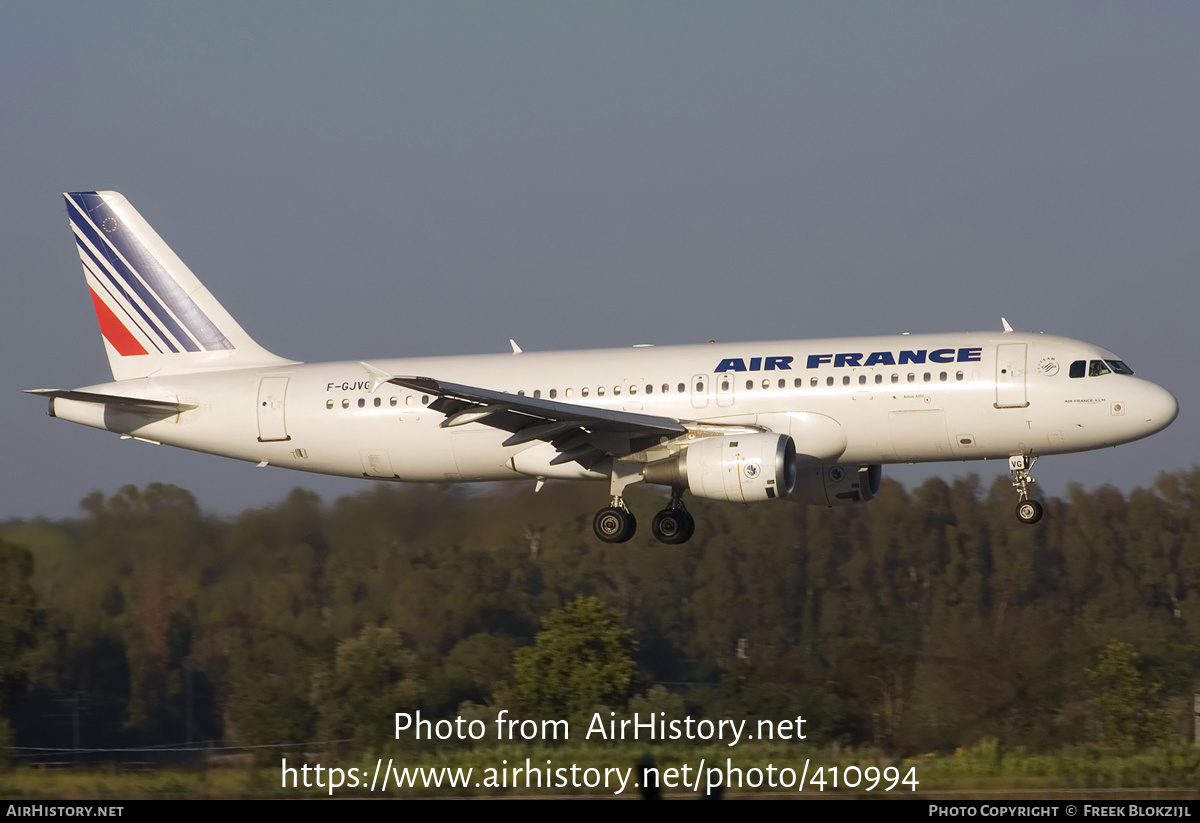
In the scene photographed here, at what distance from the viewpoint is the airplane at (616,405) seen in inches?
1293

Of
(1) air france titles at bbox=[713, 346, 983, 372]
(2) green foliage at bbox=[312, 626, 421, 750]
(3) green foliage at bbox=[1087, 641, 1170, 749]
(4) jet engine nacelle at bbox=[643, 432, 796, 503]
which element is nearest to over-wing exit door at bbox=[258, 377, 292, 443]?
(4) jet engine nacelle at bbox=[643, 432, 796, 503]

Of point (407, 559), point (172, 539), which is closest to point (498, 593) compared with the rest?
point (407, 559)

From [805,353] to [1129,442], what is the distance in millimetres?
6922

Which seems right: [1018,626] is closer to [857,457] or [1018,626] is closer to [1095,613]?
[1095,613]

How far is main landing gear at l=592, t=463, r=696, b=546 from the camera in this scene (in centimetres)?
3556

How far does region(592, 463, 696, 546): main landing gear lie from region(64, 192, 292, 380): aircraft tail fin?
9.24 meters

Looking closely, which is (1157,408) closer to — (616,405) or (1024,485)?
(1024,485)

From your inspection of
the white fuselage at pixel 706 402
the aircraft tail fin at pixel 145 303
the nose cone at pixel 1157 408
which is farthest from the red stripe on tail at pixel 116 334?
the nose cone at pixel 1157 408

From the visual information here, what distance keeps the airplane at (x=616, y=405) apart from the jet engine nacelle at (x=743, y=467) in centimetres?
4

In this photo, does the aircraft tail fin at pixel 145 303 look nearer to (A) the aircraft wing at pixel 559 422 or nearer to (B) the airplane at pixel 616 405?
(B) the airplane at pixel 616 405

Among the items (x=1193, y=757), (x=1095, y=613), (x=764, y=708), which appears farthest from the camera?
(x=1095, y=613)

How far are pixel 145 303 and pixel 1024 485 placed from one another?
21.7 meters

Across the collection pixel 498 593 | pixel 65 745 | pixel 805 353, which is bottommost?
pixel 65 745

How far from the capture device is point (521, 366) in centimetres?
3631
